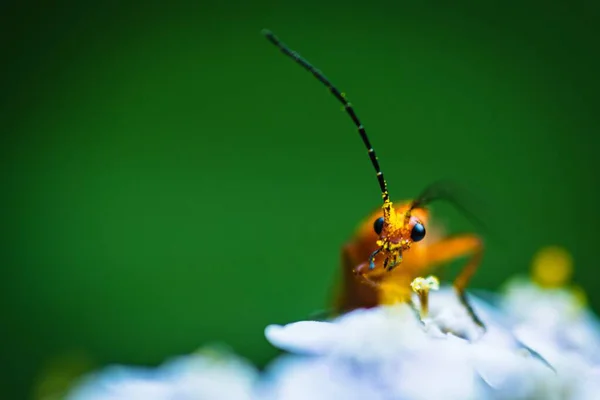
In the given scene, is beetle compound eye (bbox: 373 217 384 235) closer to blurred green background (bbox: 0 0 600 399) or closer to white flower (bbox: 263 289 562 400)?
white flower (bbox: 263 289 562 400)

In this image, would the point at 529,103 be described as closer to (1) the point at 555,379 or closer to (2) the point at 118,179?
(2) the point at 118,179

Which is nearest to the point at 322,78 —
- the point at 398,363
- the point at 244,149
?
the point at 398,363

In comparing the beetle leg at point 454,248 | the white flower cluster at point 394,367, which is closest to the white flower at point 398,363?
the white flower cluster at point 394,367

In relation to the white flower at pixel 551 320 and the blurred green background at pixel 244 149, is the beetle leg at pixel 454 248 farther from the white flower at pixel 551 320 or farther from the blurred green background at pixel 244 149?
the blurred green background at pixel 244 149

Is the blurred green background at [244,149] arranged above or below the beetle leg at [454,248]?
above

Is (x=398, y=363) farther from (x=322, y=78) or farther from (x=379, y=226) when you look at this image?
(x=322, y=78)

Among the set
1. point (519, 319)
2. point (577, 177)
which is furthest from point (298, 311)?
point (577, 177)

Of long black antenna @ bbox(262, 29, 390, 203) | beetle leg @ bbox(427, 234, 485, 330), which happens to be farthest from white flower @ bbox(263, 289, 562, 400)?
beetle leg @ bbox(427, 234, 485, 330)
